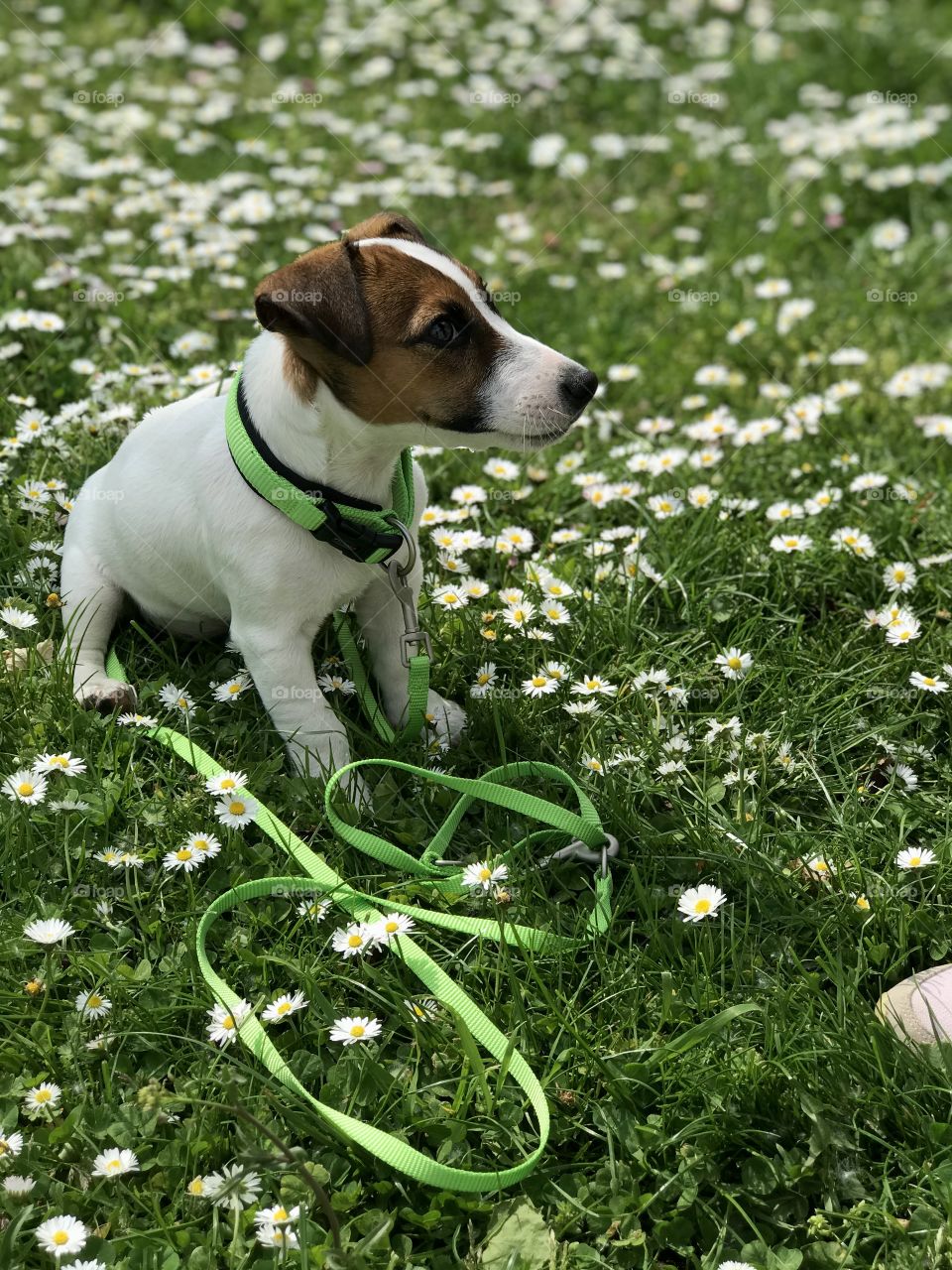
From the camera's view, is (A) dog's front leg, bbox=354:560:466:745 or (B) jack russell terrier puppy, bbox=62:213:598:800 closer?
(B) jack russell terrier puppy, bbox=62:213:598:800

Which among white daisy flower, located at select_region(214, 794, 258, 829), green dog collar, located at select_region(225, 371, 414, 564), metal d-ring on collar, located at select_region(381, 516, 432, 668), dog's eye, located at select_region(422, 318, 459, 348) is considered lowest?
white daisy flower, located at select_region(214, 794, 258, 829)

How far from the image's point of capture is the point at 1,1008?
8.23 ft

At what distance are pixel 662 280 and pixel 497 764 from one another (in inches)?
128

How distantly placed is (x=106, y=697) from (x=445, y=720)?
33.7 inches

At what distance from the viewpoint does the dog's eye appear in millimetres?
2797

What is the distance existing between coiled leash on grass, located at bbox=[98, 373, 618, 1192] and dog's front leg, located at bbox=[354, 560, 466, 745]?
5 centimetres

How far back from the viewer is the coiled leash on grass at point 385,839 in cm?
244

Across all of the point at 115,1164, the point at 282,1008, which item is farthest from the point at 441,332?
the point at 115,1164

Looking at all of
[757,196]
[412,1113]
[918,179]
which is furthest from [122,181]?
[412,1113]

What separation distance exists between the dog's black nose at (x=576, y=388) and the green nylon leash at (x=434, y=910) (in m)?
0.84

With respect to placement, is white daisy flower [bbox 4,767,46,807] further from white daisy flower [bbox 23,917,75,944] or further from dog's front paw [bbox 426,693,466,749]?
dog's front paw [bbox 426,693,466,749]

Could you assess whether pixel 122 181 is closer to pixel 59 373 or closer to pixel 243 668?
pixel 59 373

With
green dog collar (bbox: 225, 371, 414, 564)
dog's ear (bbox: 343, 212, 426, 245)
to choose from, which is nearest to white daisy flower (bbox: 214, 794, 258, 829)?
green dog collar (bbox: 225, 371, 414, 564)

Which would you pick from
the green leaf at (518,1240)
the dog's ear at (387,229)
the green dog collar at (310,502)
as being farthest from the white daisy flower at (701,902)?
the dog's ear at (387,229)
